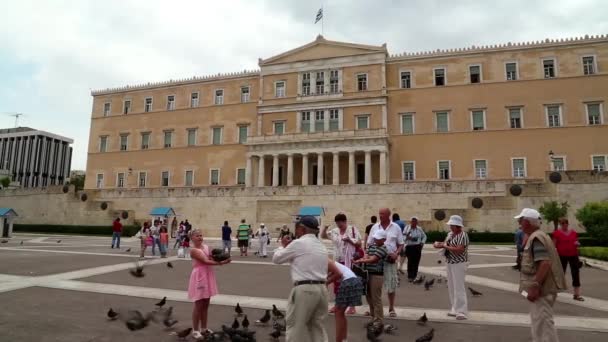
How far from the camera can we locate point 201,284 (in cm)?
603

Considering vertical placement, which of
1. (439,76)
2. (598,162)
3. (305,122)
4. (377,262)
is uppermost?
(439,76)

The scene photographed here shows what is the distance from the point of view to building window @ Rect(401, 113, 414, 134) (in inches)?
1688

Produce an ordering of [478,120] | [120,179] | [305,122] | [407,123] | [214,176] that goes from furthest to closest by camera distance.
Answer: [120,179] < [214,176] < [305,122] < [407,123] < [478,120]

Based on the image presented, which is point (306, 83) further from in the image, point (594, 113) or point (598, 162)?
point (598, 162)

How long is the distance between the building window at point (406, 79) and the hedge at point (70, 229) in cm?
3095

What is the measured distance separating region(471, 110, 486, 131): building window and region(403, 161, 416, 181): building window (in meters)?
7.34

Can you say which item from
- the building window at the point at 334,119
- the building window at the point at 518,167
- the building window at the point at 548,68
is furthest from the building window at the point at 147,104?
the building window at the point at 548,68

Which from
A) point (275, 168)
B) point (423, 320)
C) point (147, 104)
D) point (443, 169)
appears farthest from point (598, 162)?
point (147, 104)

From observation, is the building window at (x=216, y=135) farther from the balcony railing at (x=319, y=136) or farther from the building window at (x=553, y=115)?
the building window at (x=553, y=115)

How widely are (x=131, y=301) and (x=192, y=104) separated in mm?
46737

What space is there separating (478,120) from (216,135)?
3065cm

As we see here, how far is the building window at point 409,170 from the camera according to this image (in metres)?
41.8

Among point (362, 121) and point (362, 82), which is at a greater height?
point (362, 82)

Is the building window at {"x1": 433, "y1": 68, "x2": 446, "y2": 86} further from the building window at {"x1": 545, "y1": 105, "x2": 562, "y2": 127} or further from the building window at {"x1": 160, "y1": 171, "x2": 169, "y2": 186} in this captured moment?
the building window at {"x1": 160, "y1": 171, "x2": 169, "y2": 186}
